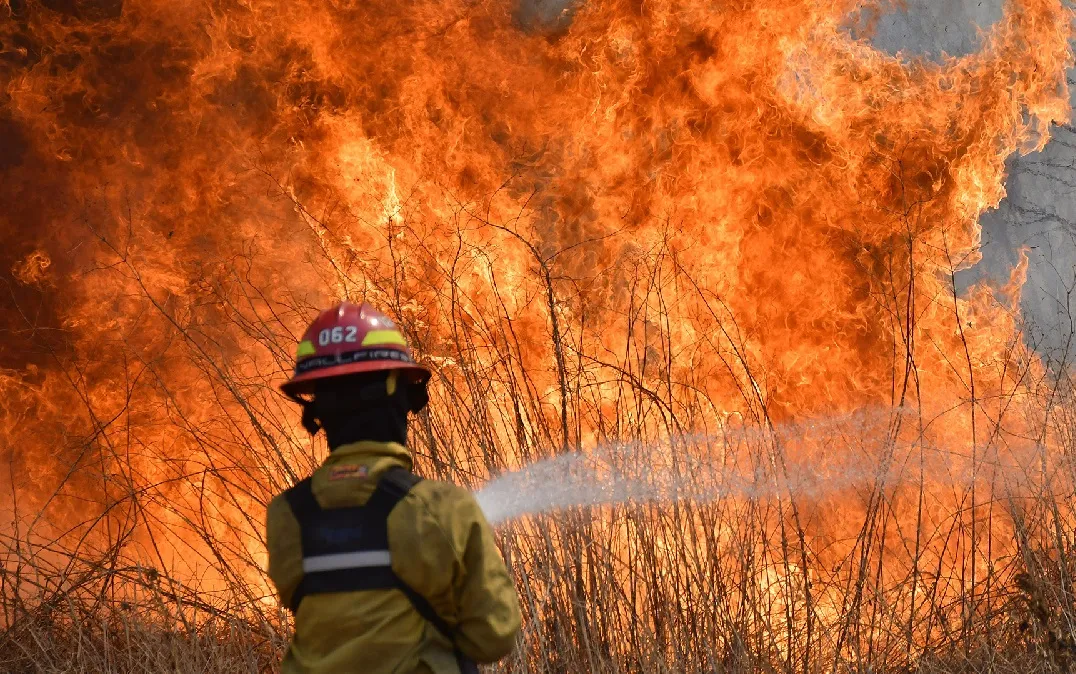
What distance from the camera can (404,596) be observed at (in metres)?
2.67

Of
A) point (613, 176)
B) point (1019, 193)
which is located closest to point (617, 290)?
point (613, 176)

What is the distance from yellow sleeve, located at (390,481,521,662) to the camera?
8.63ft

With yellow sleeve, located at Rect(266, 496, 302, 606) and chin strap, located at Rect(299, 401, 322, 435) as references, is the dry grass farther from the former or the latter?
yellow sleeve, located at Rect(266, 496, 302, 606)

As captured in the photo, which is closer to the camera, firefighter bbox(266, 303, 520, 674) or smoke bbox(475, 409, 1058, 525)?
firefighter bbox(266, 303, 520, 674)

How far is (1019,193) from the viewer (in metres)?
12.3

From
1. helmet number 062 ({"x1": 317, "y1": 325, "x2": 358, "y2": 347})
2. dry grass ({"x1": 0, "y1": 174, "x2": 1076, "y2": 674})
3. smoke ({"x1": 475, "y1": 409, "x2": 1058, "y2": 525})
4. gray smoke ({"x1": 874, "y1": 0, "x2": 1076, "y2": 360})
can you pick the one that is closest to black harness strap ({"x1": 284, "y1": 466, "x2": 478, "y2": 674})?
helmet number 062 ({"x1": 317, "y1": 325, "x2": 358, "y2": 347})

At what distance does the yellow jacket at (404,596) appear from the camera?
8.63 feet

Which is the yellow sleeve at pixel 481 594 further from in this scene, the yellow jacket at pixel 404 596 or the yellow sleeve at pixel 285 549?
the yellow sleeve at pixel 285 549

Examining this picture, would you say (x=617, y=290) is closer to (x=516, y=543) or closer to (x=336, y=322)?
(x=516, y=543)

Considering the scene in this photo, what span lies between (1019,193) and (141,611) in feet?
34.9

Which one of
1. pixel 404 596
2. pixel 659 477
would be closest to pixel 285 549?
pixel 404 596

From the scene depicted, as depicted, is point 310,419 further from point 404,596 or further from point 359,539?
point 404,596

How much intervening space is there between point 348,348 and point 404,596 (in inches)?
26.1

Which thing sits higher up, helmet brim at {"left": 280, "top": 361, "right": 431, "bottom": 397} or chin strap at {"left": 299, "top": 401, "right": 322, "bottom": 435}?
helmet brim at {"left": 280, "top": 361, "right": 431, "bottom": 397}
